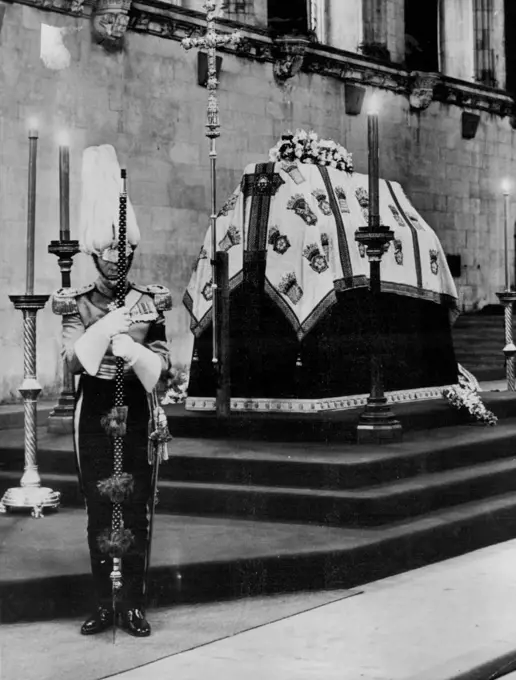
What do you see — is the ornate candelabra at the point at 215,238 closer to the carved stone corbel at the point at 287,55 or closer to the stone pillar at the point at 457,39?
the carved stone corbel at the point at 287,55

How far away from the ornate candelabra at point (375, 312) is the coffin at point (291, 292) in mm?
412

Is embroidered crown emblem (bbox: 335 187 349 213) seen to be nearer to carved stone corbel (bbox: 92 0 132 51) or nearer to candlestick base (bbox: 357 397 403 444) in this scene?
candlestick base (bbox: 357 397 403 444)

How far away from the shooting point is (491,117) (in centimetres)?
1762

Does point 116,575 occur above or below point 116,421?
below

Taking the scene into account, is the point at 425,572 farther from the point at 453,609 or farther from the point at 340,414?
the point at 340,414

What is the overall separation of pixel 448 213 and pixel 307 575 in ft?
36.3

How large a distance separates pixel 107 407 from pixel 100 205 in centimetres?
83

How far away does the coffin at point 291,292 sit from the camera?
27.2 ft

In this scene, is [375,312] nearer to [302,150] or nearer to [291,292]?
[291,292]

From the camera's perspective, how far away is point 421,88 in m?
15.7

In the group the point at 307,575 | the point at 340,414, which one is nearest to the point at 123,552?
the point at 307,575

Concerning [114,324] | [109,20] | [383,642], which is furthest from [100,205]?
[109,20]

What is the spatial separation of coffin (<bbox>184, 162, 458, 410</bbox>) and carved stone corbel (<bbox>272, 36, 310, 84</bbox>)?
4.60m

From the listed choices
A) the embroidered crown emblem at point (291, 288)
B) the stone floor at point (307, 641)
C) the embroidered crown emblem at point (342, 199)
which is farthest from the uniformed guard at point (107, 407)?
the embroidered crown emblem at point (342, 199)
